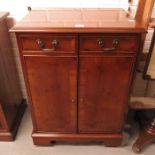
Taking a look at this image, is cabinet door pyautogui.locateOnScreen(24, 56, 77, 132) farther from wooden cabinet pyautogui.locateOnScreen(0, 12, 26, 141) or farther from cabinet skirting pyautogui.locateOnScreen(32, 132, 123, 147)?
wooden cabinet pyautogui.locateOnScreen(0, 12, 26, 141)

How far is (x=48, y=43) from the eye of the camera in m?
1.03

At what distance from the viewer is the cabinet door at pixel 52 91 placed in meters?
1.10

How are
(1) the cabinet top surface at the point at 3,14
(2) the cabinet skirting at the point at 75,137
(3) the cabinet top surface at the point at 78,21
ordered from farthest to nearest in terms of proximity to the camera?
(2) the cabinet skirting at the point at 75,137 → (1) the cabinet top surface at the point at 3,14 → (3) the cabinet top surface at the point at 78,21

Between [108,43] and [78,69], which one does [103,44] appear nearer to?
[108,43]

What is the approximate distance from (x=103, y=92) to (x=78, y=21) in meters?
0.47

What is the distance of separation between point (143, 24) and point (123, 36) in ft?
0.53

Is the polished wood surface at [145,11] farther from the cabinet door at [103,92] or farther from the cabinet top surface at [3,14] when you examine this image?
the cabinet top surface at [3,14]

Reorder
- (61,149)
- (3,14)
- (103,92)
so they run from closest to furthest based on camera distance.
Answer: (103,92)
(3,14)
(61,149)

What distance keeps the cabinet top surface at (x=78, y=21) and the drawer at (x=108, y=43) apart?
0.05m

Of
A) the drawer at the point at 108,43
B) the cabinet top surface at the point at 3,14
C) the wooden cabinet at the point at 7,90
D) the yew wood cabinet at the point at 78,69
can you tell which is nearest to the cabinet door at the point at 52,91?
the yew wood cabinet at the point at 78,69

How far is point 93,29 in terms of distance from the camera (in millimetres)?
977

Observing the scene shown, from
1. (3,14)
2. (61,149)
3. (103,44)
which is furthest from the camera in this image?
(61,149)

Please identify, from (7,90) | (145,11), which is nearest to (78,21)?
(145,11)

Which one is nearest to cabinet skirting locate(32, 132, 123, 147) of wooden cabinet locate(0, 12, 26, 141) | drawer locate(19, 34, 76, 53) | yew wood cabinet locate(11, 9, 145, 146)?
yew wood cabinet locate(11, 9, 145, 146)
